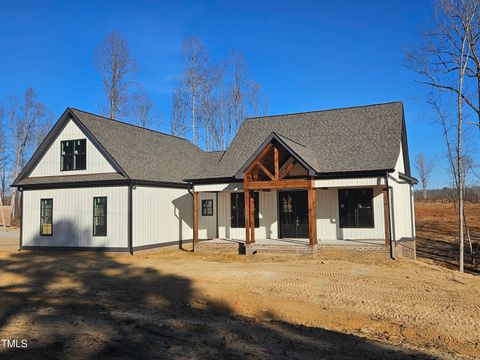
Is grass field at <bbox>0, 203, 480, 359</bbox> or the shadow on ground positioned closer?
the shadow on ground

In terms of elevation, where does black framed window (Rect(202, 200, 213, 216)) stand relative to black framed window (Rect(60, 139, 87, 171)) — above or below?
below

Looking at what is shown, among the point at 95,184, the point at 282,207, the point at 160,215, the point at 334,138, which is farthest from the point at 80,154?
the point at 334,138

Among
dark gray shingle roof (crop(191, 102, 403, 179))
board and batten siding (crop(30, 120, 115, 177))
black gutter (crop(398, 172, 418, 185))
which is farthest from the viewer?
board and batten siding (crop(30, 120, 115, 177))

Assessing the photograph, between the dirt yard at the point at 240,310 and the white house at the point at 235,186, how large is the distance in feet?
10.1

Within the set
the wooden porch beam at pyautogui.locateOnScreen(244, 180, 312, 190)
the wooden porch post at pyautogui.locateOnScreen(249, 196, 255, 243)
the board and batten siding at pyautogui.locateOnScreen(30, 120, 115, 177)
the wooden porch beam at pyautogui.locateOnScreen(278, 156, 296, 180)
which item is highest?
the board and batten siding at pyautogui.locateOnScreen(30, 120, 115, 177)

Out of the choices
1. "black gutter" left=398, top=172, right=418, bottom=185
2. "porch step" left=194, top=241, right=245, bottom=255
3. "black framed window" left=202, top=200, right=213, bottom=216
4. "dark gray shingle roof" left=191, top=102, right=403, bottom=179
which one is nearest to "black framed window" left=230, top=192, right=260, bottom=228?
"black framed window" left=202, top=200, right=213, bottom=216

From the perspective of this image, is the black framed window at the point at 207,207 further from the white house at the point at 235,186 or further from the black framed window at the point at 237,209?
the black framed window at the point at 237,209

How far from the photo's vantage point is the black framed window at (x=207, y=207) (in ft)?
73.3

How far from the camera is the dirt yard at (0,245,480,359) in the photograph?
605 cm

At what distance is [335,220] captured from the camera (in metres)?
18.8

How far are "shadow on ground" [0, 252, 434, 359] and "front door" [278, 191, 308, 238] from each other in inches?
358

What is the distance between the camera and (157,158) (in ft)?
73.9

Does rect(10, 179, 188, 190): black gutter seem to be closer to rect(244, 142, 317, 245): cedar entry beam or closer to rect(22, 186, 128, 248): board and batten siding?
rect(22, 186, 128, 248): board and batten siding

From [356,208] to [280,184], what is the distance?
152 inches
